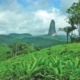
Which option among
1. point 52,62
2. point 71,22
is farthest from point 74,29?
point 52,62

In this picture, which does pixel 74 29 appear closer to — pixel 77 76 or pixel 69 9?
pixel 69 9

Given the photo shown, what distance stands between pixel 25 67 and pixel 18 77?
0.31 m

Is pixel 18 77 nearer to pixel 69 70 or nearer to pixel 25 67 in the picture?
pixel 25 67

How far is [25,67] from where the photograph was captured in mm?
8180

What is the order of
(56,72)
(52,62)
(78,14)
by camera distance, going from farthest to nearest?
(78,14)
(52,62)
(56,72)

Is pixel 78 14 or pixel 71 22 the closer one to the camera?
pixel 78 14

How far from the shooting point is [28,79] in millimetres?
8062

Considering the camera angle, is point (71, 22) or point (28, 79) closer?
point (28, 79)

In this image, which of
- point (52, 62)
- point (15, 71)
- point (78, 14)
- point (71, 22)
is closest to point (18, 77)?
point (15, 71)

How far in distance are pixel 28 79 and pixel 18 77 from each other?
277mm

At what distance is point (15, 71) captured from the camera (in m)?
8.23

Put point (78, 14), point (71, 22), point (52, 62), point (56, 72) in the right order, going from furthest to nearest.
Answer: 1. point (71, 22)
2. point (78, 14)
3. point (52, 62)
4. point (56, 72)

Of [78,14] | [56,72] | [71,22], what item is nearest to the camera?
[56,72]

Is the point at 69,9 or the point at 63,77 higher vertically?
the point at 69,9
